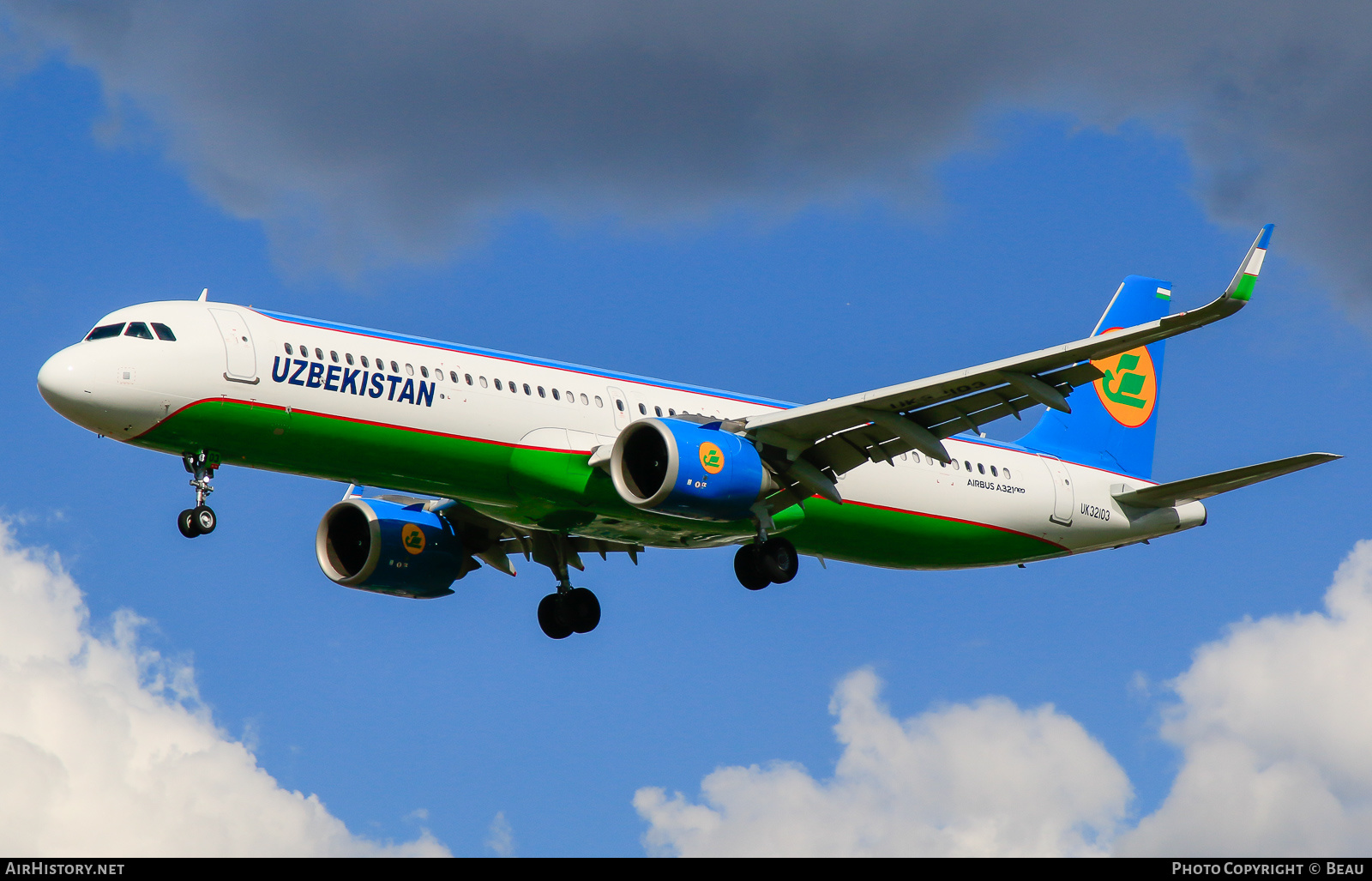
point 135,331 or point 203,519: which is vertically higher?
point 135,331

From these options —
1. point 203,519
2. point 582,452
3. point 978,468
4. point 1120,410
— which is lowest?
point 203,519

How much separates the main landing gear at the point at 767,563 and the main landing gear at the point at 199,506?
11.2 m

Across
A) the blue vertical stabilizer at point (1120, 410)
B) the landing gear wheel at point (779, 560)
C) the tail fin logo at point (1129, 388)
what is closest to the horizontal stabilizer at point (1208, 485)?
the blue vertical stabilizer at point (1120, 410)

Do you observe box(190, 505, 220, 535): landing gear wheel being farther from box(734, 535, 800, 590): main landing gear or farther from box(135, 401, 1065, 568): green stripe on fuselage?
box(734, 535, 800, 590): main landing gear

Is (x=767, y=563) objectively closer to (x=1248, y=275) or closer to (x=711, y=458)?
(x=711, y=458)

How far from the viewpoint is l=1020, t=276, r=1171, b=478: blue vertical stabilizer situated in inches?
1597

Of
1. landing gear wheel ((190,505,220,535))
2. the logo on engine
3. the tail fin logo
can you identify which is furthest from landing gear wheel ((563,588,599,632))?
the tail fin logo

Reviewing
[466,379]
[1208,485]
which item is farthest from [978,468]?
[466,379]

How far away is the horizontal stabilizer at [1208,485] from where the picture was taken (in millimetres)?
30719

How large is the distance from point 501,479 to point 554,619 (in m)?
7.94

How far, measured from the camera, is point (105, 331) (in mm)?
28141

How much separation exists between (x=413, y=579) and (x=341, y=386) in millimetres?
8057

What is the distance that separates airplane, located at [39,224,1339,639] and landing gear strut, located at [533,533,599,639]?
6 cm

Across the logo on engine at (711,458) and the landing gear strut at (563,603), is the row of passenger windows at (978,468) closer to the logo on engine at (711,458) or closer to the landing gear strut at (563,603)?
the logo on engine at (711,458)
